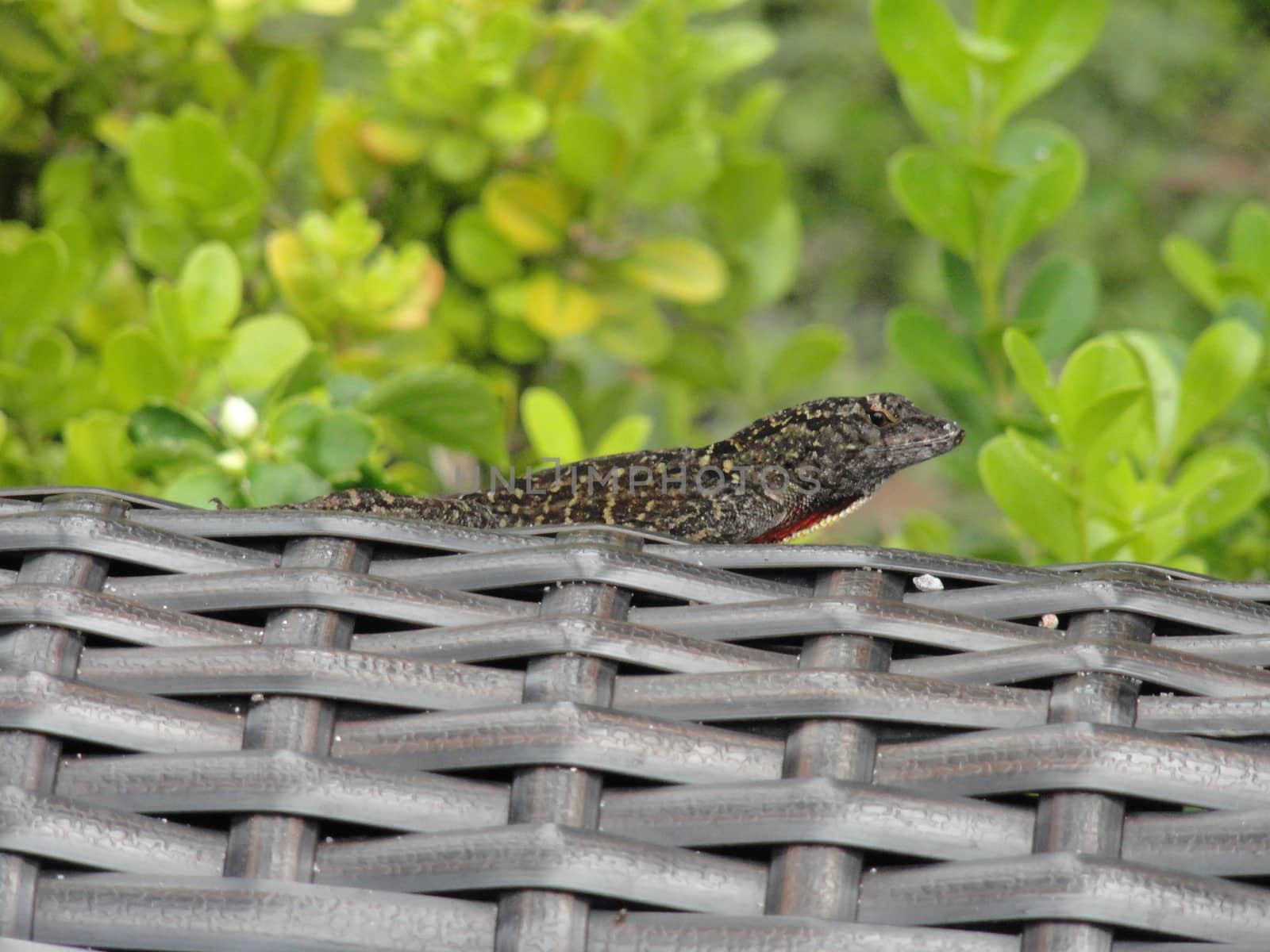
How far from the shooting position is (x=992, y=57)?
5.27ft

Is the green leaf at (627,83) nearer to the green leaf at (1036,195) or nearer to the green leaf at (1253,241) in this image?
the green leaf at (1036,195)

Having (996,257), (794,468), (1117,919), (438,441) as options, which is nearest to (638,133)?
(794,468)

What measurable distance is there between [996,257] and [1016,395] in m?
0.24

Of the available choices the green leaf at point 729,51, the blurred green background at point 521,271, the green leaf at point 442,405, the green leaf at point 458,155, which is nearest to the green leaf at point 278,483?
the blurred green background at point 521,271

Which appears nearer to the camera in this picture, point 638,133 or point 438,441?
point 438,441

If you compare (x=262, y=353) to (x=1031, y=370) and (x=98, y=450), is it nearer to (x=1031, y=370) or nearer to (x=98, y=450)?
(x=98, y=450)

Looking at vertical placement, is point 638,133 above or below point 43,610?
above

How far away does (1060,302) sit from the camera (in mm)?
1768

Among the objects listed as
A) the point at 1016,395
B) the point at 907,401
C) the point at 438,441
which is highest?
the point at 907,401

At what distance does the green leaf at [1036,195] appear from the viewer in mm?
1635

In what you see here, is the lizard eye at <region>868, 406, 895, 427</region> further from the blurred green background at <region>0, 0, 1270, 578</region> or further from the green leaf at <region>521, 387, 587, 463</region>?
the green leaf at <region>521, 387, 587, 463</region>

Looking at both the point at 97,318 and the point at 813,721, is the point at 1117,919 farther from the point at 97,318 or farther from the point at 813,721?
the point at 97,318

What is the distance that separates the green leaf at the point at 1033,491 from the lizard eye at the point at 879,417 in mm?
843

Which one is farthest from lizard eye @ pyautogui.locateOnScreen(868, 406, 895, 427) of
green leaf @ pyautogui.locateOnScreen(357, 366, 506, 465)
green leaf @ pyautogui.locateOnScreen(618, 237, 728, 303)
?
green leaf @ pyautogui.locateOnScreen(357, 366, 506, 465)
